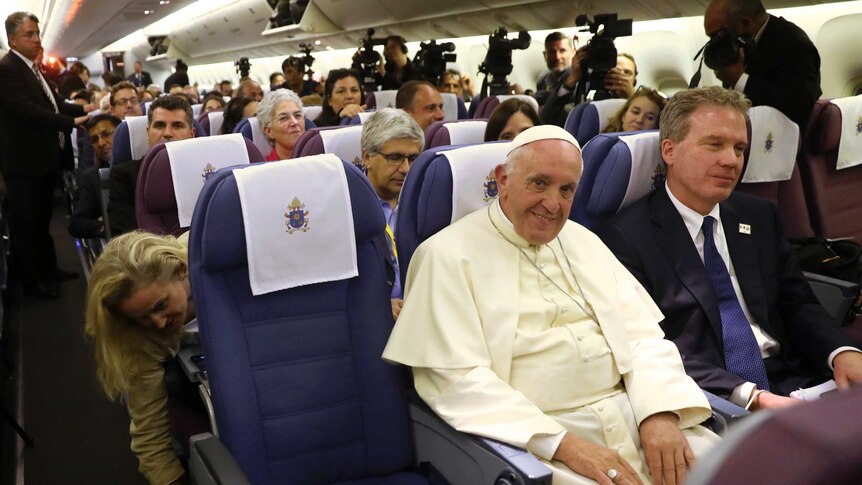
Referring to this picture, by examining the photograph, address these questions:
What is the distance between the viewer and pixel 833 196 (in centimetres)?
401

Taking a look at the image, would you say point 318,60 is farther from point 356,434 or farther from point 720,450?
point 720,450

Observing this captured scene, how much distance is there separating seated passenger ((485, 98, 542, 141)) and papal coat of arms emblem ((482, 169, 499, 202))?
4.30 feet

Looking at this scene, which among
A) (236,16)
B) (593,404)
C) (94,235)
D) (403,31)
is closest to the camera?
(593,404)

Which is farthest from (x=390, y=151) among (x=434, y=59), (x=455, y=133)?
(x=434, y=59)

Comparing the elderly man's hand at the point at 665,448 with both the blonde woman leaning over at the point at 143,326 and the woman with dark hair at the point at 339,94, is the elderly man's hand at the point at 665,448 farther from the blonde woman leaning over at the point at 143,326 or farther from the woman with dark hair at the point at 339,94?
the woman with dark hair at the point at 339,94

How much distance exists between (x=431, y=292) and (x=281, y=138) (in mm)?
2758

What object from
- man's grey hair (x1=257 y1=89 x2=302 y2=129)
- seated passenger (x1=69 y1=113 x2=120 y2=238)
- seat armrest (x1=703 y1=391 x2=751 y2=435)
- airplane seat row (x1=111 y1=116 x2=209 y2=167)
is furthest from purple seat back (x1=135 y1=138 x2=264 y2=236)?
seat armrest (x1=703 y1=391 x2=751 y2=435)

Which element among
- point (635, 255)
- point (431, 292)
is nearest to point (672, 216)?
point (635, 255)

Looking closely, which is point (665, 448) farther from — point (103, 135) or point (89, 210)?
point (103, 135)

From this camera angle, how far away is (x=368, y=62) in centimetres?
819

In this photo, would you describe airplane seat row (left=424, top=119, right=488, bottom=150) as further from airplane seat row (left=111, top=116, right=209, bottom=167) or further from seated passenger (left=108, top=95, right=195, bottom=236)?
airplane seat row (left=111, top=116, right=209, bottom=167)

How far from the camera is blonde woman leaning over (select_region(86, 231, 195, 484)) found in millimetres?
2121

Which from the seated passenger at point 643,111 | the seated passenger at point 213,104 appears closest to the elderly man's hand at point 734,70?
the seated passenger at point 643,111

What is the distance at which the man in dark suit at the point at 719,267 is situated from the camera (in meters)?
2.50
